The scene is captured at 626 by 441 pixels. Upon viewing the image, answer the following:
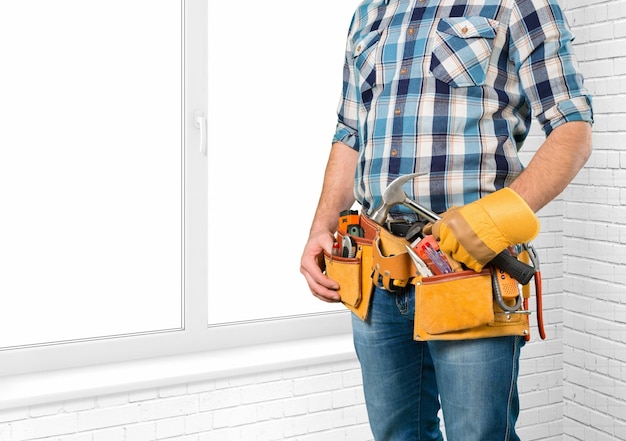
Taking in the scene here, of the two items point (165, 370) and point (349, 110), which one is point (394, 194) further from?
point (165, 370)

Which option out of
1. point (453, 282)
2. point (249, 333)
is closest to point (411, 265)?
point (453, 282)

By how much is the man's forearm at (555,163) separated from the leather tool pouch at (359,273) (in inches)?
12.9

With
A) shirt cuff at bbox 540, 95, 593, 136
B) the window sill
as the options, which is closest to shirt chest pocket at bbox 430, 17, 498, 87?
shirt cuff at bbox 540, 95, 593, 136

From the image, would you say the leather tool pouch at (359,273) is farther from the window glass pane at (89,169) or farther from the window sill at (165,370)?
the window glass pane at (89,169)

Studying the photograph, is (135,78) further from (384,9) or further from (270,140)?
(384,9)

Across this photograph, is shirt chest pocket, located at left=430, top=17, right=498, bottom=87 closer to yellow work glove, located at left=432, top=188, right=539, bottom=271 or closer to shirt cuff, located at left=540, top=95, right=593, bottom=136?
shirt cuff, located at left=540, top=95, right=593, bottom=136

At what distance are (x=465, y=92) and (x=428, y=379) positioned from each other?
615 mm

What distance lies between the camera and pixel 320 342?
8.32 ft

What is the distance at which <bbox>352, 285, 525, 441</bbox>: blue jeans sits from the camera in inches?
51.4

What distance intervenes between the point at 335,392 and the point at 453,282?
136cm

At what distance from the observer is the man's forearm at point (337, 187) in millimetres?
1705

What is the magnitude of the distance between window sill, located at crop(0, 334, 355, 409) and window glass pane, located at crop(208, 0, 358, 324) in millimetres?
165

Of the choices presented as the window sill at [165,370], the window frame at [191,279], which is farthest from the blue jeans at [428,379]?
the window frame at [191,279]

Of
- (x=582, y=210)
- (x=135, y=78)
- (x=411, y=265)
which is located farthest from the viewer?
(x=582, y=210)
